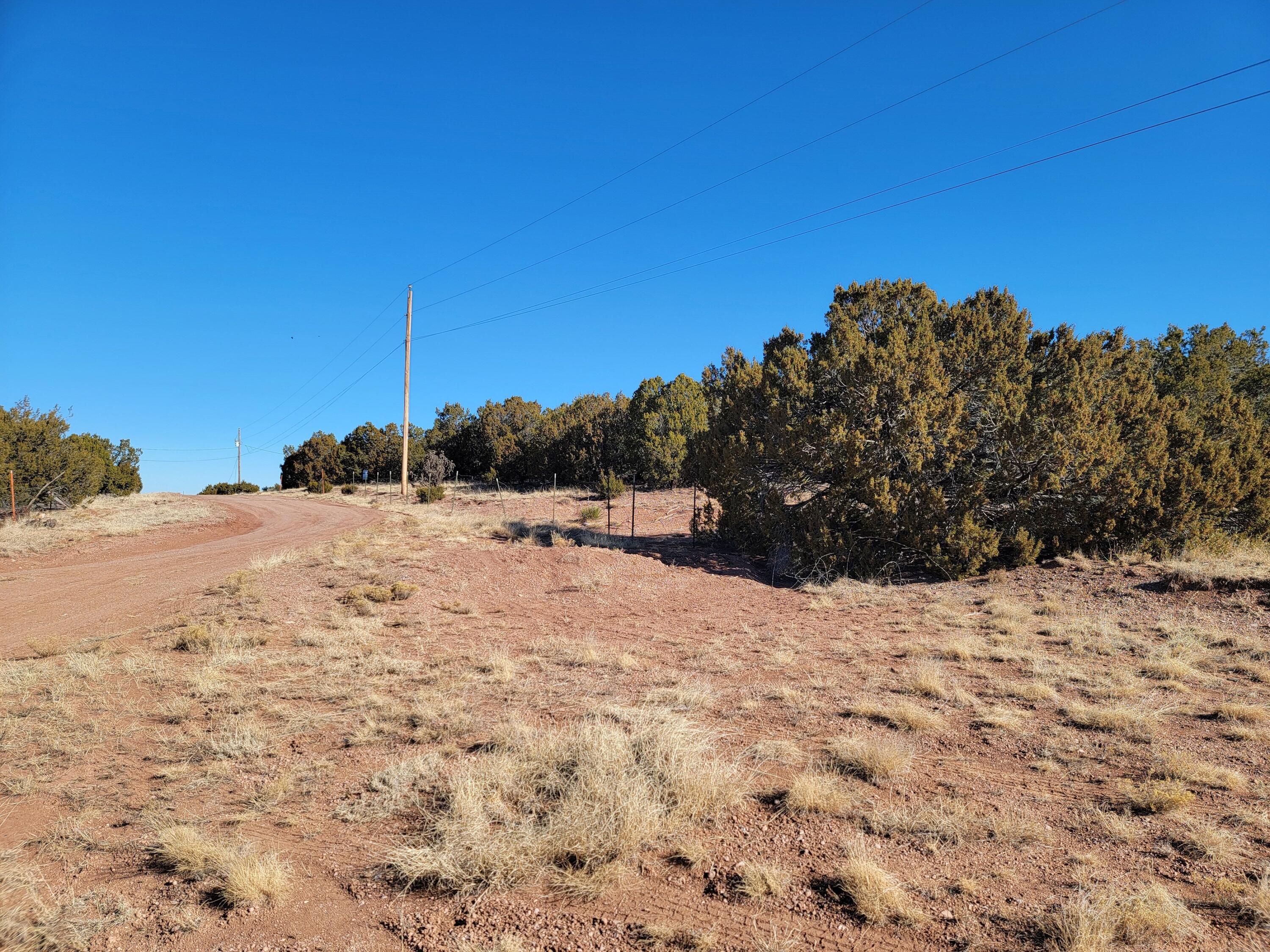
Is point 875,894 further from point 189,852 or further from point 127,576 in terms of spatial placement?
point 127,576

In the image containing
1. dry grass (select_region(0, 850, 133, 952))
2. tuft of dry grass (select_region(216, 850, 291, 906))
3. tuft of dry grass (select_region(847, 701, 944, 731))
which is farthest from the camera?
tuft of dry grass (select_region(847, 701, 944, 731))

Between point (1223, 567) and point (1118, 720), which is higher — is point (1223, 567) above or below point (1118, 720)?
above

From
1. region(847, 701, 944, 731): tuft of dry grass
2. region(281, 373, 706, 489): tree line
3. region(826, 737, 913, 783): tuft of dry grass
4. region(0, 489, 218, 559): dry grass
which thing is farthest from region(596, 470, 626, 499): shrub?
region(826, 737, 913, 783): tuft of dry grass

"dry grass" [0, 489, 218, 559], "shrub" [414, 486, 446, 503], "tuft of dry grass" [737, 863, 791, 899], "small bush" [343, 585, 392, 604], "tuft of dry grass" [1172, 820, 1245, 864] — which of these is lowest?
"tuft of dry grass" [737, 863, 791, 899]

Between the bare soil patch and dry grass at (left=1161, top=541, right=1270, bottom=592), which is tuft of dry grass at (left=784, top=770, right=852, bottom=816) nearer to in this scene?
the bare soil patch

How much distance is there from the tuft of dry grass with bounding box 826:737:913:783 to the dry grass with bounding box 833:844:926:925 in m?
1.49

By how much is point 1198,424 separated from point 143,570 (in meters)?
25.5

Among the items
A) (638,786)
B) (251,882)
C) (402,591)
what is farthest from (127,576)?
(638,786)

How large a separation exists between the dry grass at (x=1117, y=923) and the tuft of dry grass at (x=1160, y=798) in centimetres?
138

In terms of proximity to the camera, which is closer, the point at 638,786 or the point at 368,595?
the point at 638,786

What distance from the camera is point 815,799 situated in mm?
4801

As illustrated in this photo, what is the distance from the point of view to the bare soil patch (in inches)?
143

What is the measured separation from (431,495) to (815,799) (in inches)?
1260

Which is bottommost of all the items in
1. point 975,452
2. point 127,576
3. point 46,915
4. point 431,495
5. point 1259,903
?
point 46,915
